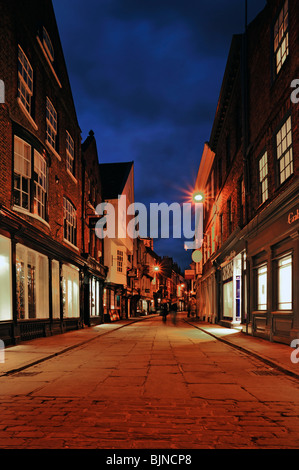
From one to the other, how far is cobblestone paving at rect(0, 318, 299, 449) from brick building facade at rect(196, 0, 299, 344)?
4.62m

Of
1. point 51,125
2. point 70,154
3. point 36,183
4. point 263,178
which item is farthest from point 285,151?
point 70,154


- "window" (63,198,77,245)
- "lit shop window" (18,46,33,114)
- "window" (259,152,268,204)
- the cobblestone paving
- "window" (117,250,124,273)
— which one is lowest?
the cobblestone paving

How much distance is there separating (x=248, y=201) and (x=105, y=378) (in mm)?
12210

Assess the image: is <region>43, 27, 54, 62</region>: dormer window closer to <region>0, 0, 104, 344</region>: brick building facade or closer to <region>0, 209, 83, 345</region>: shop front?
<region>0, 0, 104, 344</region>: brick building facade

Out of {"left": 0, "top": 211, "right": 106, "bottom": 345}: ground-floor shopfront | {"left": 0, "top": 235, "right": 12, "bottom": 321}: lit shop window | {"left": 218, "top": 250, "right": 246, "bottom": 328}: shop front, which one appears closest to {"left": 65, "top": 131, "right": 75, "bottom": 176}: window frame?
{"left": 0, "top": 211, "right": 106, "bottom": 345}: ground-floor shopfront

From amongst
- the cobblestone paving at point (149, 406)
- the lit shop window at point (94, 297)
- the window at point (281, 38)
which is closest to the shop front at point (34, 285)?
the lit shop window at point (94, 297)

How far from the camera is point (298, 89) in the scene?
12.1 meters

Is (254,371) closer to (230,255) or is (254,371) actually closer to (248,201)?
(248,201)

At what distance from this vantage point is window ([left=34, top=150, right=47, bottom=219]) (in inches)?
650

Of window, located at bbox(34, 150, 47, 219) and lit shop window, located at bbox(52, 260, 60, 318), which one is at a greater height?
window, located at bbox(34, 150, 47, 219)

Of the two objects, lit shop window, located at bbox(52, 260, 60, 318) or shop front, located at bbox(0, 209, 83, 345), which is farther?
lit shop window, located at bbox(52, 260, 60, 318)

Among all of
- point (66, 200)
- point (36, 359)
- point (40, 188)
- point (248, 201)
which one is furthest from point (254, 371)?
point (66, 200)

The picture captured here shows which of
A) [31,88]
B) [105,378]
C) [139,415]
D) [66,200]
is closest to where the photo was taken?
[139,415]

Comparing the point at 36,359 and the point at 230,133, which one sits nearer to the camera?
the point at 36,359
